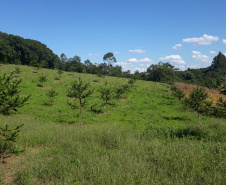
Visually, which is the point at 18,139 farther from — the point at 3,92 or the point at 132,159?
the point at 132,159

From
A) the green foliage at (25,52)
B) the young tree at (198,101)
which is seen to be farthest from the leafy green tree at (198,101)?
the green foliage at (25,52)

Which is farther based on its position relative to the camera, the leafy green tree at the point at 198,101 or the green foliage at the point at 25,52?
the green foliage at the point at 25,52

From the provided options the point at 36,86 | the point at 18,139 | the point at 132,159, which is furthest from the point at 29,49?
the point at 132,159

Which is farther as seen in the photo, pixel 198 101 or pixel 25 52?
pixel 25 52

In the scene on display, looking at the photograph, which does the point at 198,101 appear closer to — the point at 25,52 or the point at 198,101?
the point at 198,101

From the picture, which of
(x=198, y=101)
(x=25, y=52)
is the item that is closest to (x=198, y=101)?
(x=198, y=101)

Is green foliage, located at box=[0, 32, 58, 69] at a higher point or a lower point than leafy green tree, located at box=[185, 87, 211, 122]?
higher

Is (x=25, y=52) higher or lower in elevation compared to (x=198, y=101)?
higher

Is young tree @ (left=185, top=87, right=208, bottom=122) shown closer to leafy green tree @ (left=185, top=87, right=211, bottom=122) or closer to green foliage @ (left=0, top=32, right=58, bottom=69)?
leafy green tree @ (left=185, top=87, right=211, bottom=122)

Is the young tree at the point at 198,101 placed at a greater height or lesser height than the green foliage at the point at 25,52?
lesser

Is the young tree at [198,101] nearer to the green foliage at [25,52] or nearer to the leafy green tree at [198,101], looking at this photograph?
the leafy green tree at [198,101]

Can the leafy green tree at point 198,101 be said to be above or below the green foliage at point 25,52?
below

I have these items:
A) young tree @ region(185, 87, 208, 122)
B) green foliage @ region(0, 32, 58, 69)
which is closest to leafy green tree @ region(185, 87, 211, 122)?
young tree @ region(185, 87, 208, 122)

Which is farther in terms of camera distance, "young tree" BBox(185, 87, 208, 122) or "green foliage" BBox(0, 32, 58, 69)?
"green foliage" BBox(0, 32, 58, 69)
